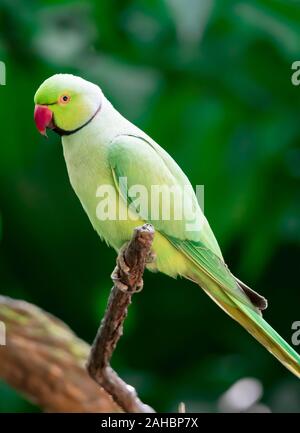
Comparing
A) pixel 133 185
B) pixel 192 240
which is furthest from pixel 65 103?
pixel 192 240

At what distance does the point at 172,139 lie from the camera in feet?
5.78

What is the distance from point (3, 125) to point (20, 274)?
0.38 metres

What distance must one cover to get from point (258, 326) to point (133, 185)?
0.28 meters

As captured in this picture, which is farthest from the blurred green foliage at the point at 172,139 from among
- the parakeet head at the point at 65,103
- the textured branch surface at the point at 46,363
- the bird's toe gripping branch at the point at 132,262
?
the bird's toe gripping branch at the point at 132,262

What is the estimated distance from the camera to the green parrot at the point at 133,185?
1246 millimetres

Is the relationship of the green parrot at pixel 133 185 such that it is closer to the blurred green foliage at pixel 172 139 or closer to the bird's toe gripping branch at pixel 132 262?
the bird's toe gripping branch at pixel 132 262

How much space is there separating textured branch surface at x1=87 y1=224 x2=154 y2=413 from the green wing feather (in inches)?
4.2

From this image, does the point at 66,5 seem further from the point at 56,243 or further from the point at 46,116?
the point at 46,116

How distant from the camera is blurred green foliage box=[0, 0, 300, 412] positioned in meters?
1.77

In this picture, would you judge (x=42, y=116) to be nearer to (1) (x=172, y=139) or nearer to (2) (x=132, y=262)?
(2) (x=132, y=262)

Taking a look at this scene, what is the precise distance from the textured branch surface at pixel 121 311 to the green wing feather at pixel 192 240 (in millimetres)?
108

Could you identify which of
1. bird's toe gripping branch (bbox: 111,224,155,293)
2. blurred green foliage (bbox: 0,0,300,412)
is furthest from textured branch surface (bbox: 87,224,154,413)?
blurred green foliage (bbox: 0,0,300,412)
